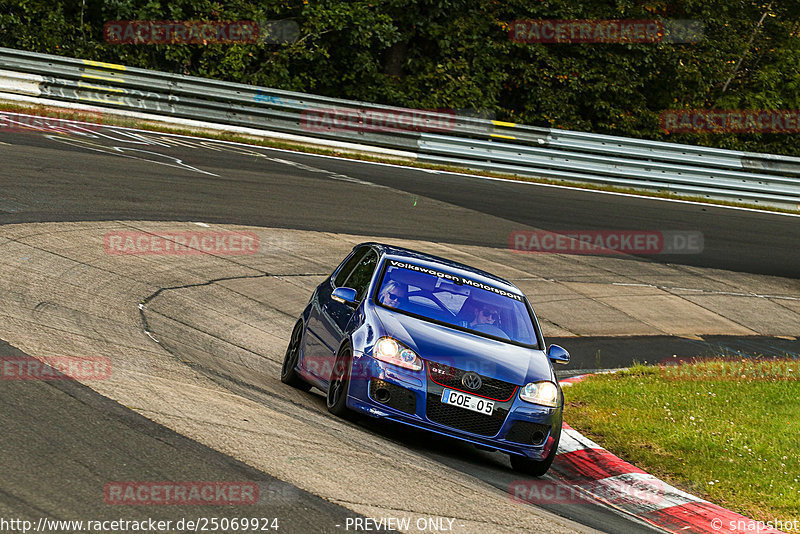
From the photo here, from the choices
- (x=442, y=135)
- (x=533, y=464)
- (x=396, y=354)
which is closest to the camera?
(x=396, y=354)

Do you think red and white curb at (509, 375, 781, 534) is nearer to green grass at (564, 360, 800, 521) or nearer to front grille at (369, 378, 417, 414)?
green grass at (564, 360, 800, 521)

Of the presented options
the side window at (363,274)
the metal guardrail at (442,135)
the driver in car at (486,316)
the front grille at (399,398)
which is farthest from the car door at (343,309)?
the metal guardrail at (442,135)

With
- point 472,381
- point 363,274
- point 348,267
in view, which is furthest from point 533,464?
point 348,267

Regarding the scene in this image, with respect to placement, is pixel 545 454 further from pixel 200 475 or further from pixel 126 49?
pixel 126 49

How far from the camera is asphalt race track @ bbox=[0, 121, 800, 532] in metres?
5.41

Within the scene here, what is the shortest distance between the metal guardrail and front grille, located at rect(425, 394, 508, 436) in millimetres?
18777

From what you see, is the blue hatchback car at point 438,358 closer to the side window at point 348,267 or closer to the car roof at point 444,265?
the car roof at point 444,265

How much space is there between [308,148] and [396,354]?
708 inches

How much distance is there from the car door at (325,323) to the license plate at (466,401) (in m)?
1.24

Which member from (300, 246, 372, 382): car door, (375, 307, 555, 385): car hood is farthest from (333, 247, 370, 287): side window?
(375, 307, 555, 385): car hood

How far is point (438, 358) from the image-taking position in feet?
25.9

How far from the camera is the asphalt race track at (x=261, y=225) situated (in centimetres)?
541

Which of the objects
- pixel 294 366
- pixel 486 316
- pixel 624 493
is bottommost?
pixel 624 493

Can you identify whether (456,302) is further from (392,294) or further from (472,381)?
(472,381)
